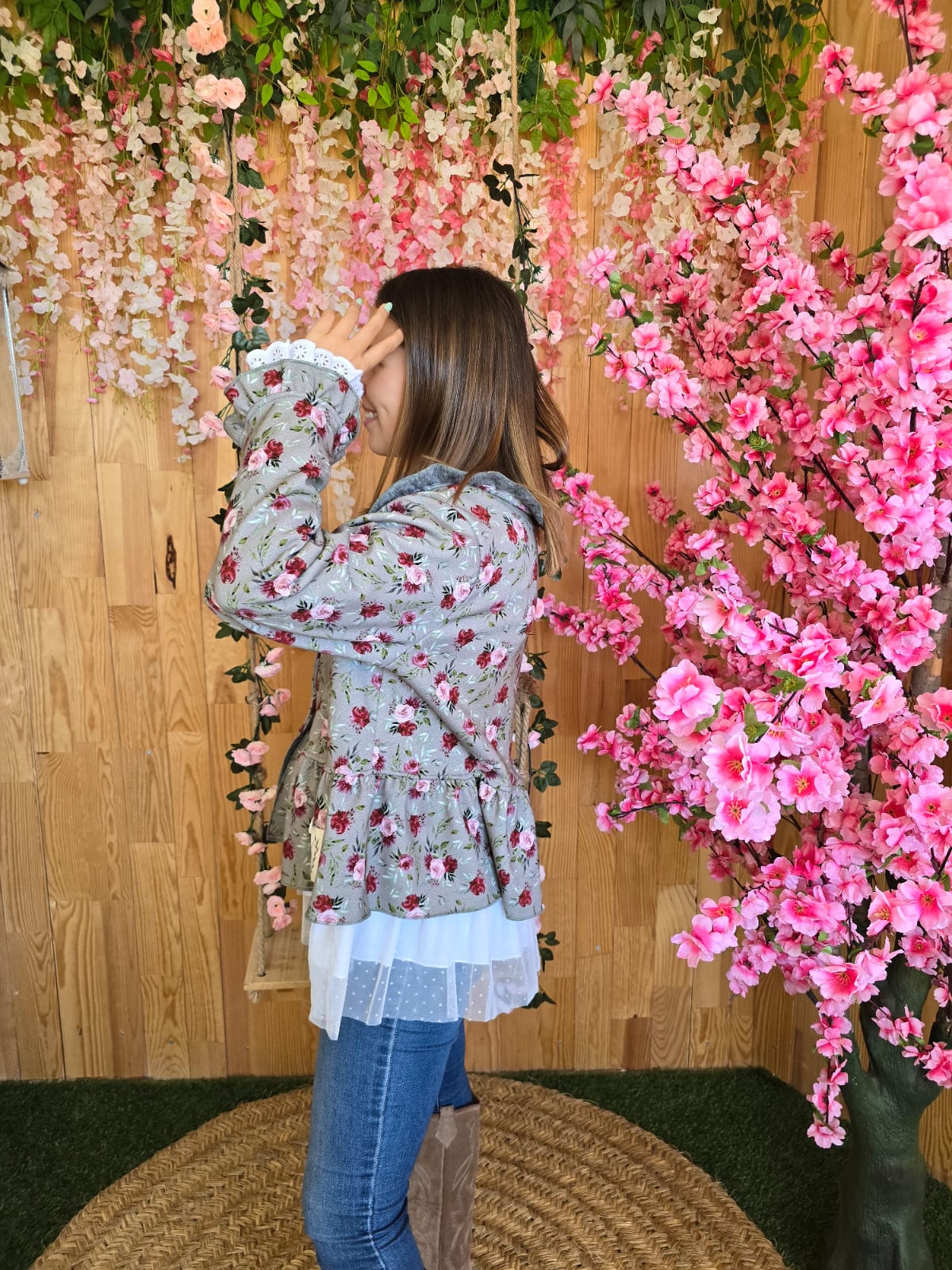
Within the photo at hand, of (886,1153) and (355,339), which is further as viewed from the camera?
(886,1153)

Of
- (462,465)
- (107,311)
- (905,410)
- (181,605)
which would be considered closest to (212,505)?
(181,605)

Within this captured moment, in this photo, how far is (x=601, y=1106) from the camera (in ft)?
6.61

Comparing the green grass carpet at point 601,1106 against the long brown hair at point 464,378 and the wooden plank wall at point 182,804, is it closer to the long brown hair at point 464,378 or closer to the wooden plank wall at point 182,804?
the wooden plank wall at point 182,804

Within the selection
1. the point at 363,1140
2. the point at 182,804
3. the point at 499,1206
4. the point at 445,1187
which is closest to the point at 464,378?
the point at 363,1140

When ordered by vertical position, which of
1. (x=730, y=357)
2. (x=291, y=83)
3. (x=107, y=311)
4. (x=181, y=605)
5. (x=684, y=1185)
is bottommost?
(x=684, y=1185)

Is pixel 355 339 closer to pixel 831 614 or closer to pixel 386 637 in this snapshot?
pixel 386 637

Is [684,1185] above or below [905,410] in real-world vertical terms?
below

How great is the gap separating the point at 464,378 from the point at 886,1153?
1314mm

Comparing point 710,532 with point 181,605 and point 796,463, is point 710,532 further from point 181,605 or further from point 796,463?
point 181,605

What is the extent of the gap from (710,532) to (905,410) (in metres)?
0.32

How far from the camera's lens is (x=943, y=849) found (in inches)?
44.3

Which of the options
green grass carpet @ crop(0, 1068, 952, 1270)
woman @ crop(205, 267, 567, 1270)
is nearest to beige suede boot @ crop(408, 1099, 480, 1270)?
woman @ crop(205, 267, 567, 1270)

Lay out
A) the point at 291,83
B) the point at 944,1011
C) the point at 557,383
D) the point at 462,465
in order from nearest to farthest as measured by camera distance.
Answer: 1. the point at 462,465
2. the point at 944,1011
3. the point at 291,83
4. the point at 557,383

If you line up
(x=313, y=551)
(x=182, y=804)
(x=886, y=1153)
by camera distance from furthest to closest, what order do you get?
(x=182, y=804) → (x=886, y=1153) → (x=313, y=551)
